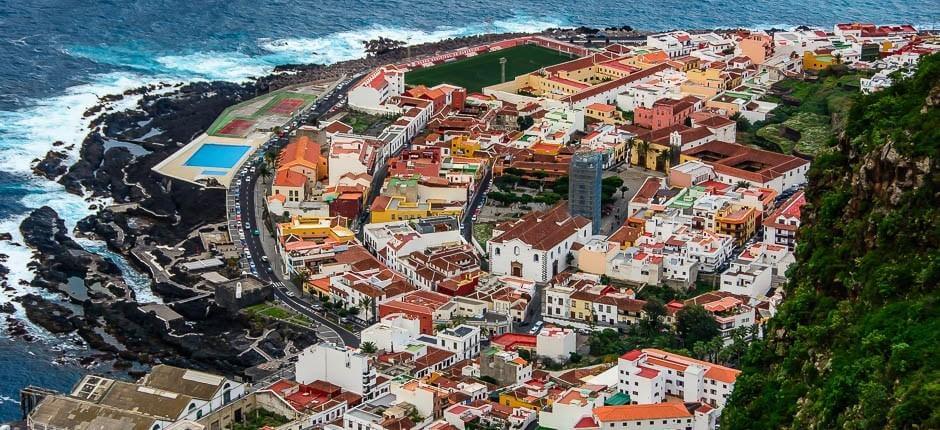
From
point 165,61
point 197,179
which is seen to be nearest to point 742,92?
point 197,179

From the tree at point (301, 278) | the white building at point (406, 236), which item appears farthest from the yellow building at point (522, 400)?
the white building at point (406, 236)

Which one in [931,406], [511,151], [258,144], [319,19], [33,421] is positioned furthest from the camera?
[319,19]

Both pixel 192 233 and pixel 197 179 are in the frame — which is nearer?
pixel 192 233

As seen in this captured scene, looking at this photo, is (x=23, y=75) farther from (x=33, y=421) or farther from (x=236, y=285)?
(x=33, y=421)

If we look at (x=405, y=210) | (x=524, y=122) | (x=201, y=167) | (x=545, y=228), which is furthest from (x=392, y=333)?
(x=524, y=122)

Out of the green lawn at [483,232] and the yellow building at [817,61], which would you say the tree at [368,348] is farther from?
the yellow building at [817,61]

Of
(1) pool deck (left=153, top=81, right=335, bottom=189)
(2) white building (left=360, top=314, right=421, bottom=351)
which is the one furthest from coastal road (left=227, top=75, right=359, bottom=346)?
(2) white building (left=360, top=314, right=421, bottom=351)

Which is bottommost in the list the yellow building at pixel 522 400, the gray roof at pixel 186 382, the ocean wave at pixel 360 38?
the ocean wave at pixel 360 38
